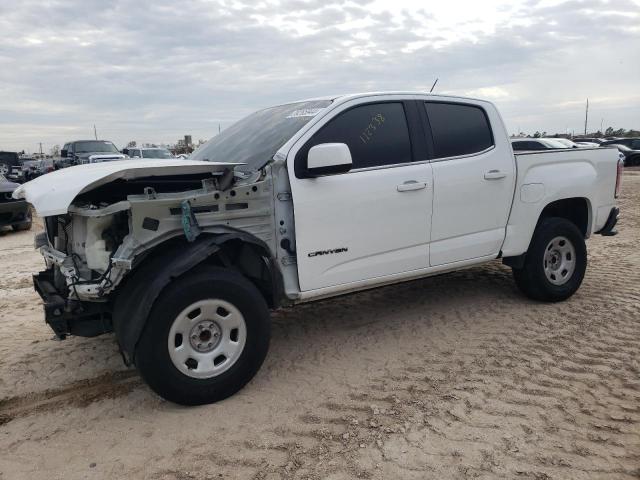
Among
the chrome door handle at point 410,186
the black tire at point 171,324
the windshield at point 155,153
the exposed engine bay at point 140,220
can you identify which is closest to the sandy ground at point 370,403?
the black tire at point 171,324

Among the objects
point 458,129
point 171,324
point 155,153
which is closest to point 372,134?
point 458,129

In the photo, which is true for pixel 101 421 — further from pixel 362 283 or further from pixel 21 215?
pixel 21 215

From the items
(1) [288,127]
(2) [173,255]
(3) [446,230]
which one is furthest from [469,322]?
(2) [173,255]

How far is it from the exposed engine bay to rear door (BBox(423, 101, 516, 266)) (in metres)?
1.54

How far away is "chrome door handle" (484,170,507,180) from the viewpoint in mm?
4552

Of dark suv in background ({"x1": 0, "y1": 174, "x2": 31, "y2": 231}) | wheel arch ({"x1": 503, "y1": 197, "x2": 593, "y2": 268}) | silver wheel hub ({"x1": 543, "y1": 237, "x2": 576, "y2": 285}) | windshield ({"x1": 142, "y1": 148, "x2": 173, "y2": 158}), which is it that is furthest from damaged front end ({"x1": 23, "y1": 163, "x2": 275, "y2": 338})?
windshield ({"x1": 142, "y1": 148, "x2": 173, "y2": 158})

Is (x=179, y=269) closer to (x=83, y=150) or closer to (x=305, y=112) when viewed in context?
(x=305, y=112)

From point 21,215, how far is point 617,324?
11250 mm

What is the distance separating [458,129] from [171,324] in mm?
2935

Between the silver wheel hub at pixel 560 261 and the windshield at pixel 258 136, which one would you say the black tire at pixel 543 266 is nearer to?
the silver wheel hub at pixel 560 261

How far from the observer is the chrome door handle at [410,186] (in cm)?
405

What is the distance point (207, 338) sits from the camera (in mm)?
3398

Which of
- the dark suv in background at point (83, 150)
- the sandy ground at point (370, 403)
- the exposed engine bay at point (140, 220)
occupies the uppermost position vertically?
the dark suv in background at point (83, 150)

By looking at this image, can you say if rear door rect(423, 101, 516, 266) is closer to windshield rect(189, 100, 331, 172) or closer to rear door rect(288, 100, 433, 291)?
rear door rect(288, 100, 433, 291)
